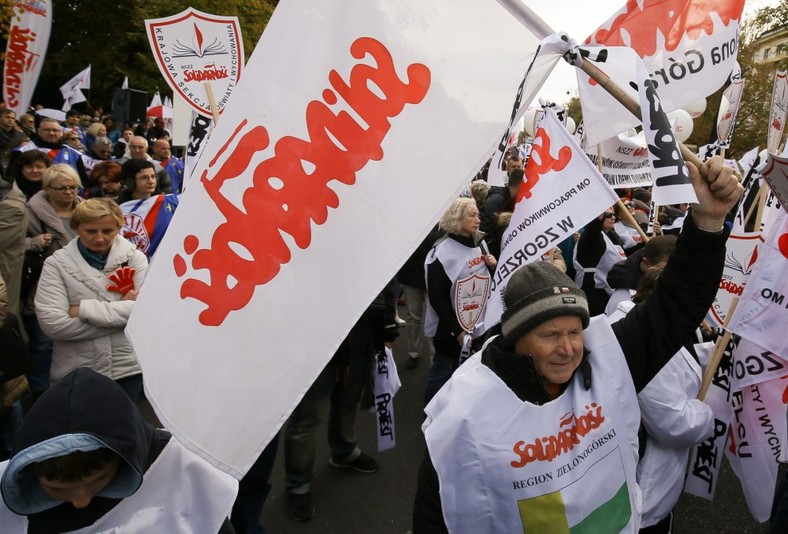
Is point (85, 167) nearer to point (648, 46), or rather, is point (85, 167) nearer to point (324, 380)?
point (324, 380)

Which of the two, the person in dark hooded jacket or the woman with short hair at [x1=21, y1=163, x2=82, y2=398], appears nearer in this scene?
the person in dark hooded jacket

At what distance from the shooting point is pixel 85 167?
7.55 meters

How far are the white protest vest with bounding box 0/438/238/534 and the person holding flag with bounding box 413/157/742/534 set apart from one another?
63 centimetres

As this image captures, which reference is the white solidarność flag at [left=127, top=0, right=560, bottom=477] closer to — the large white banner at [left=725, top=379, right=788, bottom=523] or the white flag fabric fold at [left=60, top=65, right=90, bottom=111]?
the large white banner at [left=725, top=379, right=788, bottom=523]

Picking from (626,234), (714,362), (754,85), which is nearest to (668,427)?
(714,362)

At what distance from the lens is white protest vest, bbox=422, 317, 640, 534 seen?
1605 millimetres

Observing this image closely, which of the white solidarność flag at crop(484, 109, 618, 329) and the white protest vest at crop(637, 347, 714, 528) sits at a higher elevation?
the white solidarność flag at crop(484, 109, 618, 329)

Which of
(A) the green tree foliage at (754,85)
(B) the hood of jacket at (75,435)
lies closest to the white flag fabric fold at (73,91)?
(B) the hood of jacket at (75,435)

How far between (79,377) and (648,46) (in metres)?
3.45

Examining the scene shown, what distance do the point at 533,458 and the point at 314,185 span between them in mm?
996

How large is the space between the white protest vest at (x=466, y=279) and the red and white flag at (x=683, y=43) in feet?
4.20

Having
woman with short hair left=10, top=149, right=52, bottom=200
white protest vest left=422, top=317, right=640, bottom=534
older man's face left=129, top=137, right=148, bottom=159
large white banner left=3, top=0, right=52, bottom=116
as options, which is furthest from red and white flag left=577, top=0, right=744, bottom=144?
older man's face left=129, top=137, right=148, bottom=159

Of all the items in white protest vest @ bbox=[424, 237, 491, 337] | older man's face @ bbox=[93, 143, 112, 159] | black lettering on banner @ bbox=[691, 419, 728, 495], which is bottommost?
older man's face @ bbox=[93, 143, 112, 159]

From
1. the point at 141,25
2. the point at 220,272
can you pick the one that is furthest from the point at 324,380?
the point at 141,25
